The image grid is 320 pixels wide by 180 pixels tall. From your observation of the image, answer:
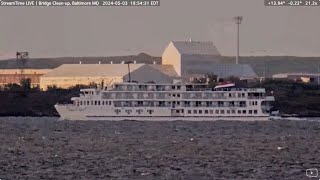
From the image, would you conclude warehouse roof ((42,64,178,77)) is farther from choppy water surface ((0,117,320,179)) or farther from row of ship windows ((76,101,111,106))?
choppy water surface ((0,117,320,179))

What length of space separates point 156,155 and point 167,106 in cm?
6859

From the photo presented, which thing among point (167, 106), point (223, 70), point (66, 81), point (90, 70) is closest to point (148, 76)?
point (90, 70)

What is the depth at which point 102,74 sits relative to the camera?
183375mm

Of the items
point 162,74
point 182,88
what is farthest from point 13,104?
point 182,88

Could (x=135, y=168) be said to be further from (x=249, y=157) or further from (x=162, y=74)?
(x=162, y=74)

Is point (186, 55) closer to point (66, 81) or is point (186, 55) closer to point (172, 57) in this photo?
point (172, 57)

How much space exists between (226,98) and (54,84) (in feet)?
200

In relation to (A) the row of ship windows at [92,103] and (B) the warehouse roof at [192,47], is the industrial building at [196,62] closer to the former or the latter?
(B) the warehouse roof at [192,47]

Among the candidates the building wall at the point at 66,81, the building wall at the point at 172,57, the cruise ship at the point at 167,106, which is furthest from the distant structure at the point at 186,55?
the cruise ship at the point at 167,106

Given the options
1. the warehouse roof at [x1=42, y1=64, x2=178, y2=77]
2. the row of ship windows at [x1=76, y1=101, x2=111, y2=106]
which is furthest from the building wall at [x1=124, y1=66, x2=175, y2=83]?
the row of ship windows at [x1=76, y1=101, x2=111, y2=106]

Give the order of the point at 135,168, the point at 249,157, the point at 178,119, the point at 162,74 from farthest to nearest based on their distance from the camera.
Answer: the point at 162,74 < the point at 178,119 < the point at 249,157 < the point at 135,168

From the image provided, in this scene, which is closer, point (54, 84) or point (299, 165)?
point (299, 165)

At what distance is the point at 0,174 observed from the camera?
51438 millimetres

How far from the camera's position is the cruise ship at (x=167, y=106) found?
12988cm
